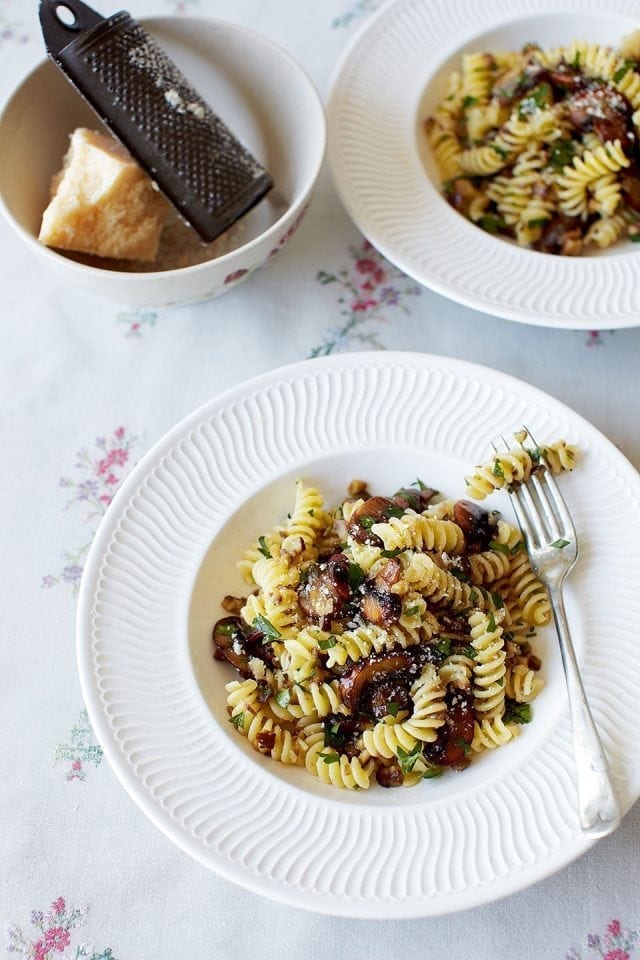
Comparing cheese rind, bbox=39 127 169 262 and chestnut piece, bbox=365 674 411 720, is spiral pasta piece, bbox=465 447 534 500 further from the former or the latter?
cheese rind, bbox=39 127 169 262

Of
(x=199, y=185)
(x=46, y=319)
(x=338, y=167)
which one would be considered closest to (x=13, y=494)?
(x=46, y=319)

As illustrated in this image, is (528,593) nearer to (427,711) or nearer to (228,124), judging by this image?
(427,711)

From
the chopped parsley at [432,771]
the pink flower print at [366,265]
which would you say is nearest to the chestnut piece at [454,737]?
the chopped parsley at [432,771]

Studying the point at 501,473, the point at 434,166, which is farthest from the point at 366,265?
the point at 501,473

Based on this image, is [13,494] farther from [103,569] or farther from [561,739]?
[561,739]

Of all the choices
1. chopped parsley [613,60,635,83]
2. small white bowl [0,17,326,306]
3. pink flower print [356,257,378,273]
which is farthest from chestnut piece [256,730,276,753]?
chopped parsley [613,60,635,83]

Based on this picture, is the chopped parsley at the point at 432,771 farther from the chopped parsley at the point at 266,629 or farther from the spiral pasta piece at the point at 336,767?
the chopped parsley at the point at 266,629
